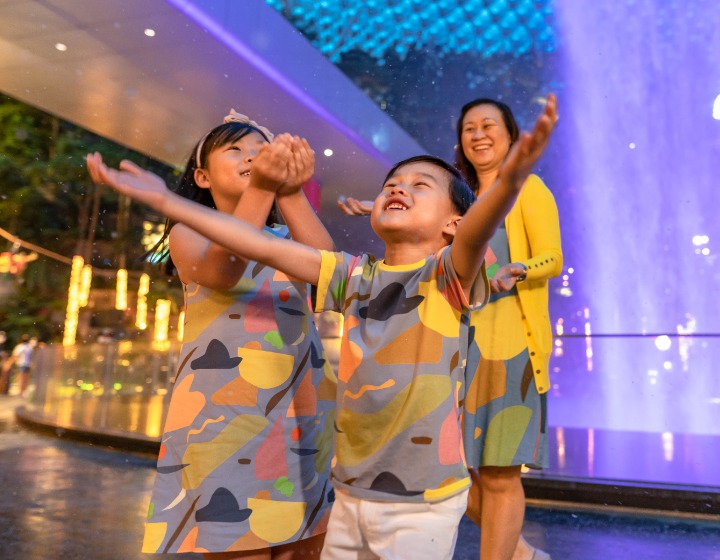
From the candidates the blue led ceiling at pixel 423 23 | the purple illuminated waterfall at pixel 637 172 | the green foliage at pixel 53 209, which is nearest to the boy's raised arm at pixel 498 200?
the purple illuminated waterfall at pixel 637 172

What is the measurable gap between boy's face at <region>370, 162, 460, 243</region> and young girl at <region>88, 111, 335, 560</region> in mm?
177

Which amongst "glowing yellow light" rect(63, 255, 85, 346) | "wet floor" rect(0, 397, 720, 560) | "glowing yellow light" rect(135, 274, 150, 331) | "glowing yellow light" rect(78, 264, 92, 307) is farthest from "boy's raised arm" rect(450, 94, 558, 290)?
"glowing yellow light" rect(135, 274, 150, 331)

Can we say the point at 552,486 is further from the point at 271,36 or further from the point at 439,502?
the point at 271,36

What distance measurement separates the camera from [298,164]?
1.35m

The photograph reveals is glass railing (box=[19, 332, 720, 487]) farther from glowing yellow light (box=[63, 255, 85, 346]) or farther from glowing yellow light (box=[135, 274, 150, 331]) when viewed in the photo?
glowing yellow light (box=[135, 274, 150, 331])

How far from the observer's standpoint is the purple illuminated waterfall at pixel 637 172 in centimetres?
608

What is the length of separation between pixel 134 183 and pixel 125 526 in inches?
71.3

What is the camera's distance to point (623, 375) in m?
4.36

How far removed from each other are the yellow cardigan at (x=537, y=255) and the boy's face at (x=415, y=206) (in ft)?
1.61

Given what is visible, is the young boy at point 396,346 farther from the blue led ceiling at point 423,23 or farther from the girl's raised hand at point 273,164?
the blue led ceiling at point 423,23

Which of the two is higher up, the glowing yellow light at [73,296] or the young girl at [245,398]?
the glowing yellow light at [73,296]

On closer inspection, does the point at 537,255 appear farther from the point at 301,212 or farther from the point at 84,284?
the point at 84,284

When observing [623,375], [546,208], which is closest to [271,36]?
[623,375]

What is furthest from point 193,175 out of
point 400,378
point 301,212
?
point 400,378
